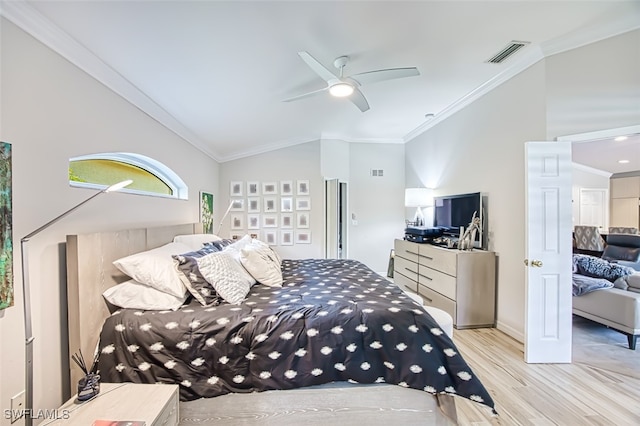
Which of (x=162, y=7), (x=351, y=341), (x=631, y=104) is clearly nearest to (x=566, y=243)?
(x=631, y=104)

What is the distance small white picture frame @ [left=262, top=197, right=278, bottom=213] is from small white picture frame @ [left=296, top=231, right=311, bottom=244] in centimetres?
61

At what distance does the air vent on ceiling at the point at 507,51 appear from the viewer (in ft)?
8.48

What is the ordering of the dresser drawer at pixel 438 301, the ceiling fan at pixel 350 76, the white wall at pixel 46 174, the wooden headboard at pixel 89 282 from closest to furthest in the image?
the white wall at pixel 46 174, the wooden headboard at pixel 89 282, the ceiling fan at pixel 350 76, the dresser drawer at pixel 438 301

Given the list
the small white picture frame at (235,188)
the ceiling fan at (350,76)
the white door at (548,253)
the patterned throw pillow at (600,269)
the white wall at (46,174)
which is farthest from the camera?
the small white picture frame at (235,188)

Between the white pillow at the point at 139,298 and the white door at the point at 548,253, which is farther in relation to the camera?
the white door at the point at 548,253

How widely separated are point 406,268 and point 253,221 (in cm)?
279

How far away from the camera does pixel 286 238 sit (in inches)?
215

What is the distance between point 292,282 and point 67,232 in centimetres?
160

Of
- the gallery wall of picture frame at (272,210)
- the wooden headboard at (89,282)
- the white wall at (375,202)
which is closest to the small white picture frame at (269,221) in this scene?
the gallery wall of picture frame at (272,210)

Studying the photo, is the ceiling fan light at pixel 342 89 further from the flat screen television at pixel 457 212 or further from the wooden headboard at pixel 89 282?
the flat screen television at pixel 457 212

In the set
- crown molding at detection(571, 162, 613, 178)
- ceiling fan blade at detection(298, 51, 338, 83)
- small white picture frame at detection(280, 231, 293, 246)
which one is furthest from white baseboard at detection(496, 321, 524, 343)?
crown molding at detection(571, 162, 613, 178)

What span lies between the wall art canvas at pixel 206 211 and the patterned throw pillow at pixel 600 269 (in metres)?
4.95

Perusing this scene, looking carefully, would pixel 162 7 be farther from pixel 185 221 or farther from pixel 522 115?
pixel 522 115

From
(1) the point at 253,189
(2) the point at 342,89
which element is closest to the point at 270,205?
(1) the point at 253,189
